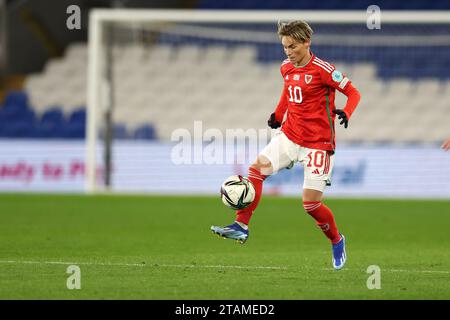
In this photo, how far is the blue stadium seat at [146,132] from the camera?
2189 centimetres

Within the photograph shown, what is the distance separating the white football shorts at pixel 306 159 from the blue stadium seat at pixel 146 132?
13045mm

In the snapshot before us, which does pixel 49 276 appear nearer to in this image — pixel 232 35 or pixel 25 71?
pixel 232 35

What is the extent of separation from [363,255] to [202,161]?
33.3 feet

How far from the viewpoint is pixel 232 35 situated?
73.2 feet

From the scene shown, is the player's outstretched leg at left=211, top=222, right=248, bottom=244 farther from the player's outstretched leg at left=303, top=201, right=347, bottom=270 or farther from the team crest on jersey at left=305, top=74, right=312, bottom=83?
the team crest on jersey at left=305, top=74, right=312, bottom=83

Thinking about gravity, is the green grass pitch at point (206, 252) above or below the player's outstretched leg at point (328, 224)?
below

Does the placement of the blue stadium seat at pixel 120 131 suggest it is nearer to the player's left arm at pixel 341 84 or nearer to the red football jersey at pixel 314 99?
the red football jersey at pixel 314 99

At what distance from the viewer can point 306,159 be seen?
888 cm

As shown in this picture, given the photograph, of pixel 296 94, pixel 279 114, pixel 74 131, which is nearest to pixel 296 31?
pixel 296 94

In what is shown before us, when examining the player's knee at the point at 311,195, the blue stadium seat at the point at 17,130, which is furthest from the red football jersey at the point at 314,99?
the blue stadium seat at the point at 17,130

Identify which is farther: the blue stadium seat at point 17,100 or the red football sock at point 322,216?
the blue stadium seat at point 17,100

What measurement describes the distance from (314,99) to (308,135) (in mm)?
327

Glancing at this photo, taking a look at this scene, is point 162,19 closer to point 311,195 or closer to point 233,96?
point 233,96
